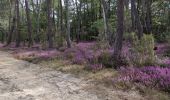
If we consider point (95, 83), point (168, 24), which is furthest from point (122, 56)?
point (168, 24)

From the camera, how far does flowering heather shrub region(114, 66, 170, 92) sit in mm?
9000

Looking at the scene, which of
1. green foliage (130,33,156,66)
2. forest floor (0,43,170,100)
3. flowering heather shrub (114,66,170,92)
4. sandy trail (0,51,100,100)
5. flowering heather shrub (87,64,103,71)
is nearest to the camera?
forest floor (0,43,170,100)

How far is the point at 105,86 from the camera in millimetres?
9891

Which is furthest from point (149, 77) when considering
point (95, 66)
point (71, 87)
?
point (95, 66)

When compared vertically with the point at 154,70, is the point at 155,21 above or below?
above

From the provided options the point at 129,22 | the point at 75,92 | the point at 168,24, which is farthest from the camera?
the point at 168,24

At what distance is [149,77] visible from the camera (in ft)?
31.9

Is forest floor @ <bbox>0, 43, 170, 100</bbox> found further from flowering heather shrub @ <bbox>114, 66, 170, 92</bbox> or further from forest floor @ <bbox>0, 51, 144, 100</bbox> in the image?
flowering heather shrub @ <bbox>114, 66, 170, 92</bbox>

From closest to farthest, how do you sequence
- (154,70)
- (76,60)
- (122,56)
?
(154,70), (122,56), (76,60)

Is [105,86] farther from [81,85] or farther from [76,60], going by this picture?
[76,60]

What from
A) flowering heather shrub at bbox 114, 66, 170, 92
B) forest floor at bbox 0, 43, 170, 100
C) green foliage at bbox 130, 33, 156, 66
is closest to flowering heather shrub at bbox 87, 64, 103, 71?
forest floor at bbox 0, 43, 170, 100

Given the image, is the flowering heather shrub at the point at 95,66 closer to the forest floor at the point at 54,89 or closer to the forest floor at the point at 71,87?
the forest floor at the point at 71,87

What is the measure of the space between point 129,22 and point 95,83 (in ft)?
79.9

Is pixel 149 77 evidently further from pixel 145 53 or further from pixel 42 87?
pixel 42 87
